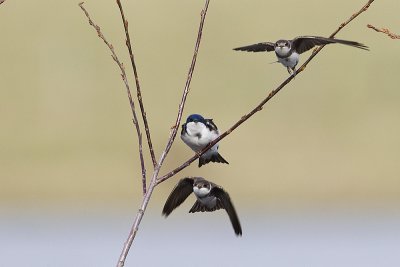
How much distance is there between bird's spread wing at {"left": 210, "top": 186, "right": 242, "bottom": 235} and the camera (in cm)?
388

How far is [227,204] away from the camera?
13.7 feet

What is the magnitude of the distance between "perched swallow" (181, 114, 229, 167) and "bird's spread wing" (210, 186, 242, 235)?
72 centimetres

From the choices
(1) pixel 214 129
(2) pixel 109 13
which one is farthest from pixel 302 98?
(1) pixel 214 129

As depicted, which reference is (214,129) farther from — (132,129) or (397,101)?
(397,101)

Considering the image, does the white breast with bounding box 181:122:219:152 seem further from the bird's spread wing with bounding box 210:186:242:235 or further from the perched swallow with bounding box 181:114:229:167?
the bird's spread wing with bounding box 210:186:242:235

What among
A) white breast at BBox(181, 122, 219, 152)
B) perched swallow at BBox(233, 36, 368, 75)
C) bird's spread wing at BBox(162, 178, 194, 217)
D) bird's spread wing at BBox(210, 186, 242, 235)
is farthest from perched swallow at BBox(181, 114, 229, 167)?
bird's spread wing at BBox(162, 178, 194, 217)

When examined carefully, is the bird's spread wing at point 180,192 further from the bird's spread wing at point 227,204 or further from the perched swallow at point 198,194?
the bird's spread wing at point 227,204

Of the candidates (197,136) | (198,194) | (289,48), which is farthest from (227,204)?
(197,136)

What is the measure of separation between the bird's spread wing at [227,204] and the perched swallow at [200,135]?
0.72m

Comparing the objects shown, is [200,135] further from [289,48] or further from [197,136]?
[289,48]

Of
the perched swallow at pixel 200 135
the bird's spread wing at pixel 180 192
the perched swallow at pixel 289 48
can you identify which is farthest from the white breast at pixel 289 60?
the bird's spread wing at pixel 180 192

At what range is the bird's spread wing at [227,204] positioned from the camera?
388 centimetres

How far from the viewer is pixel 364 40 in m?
17.1

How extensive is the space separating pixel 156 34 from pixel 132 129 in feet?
8.33
